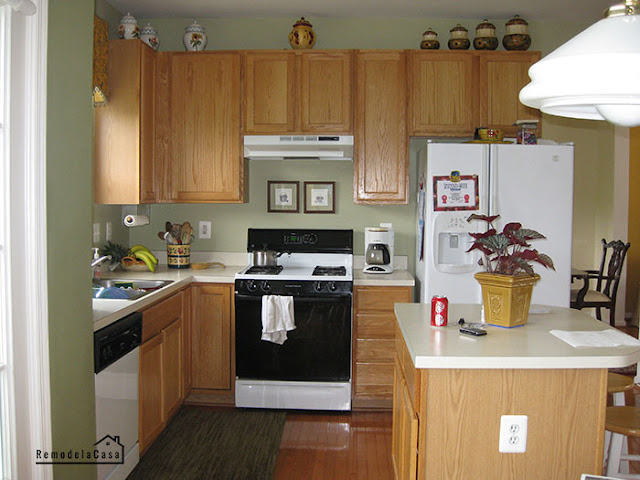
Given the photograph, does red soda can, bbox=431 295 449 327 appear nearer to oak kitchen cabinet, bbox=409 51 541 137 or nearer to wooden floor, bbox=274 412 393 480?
wooden floor, bbox=274 412 393 480

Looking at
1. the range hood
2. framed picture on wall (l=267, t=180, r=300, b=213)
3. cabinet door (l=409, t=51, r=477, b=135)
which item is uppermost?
cabinet door (l=409, t=51, r=477, b=135)

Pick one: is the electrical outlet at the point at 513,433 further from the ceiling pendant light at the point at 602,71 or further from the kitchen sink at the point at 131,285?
the kitchen sink at the point at 131,285

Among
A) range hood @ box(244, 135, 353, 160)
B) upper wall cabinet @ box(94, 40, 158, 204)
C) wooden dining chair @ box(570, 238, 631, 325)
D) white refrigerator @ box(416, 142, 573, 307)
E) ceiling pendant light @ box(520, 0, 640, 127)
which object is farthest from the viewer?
wooden dining chair @ box(570, 238, 631, 325)

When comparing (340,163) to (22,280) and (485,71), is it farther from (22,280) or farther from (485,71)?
(22,280)

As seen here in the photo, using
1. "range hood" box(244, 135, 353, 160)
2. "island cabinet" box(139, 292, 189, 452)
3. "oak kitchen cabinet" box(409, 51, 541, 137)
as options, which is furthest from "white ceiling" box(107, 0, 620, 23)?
"island cabinet" box(139, 292, 189, 452)

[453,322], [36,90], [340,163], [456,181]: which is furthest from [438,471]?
[340,163]

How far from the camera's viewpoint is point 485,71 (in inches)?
147

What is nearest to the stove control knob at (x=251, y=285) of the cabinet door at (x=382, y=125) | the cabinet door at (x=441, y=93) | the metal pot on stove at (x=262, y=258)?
the metal pot on stove at (x=262, y=258)

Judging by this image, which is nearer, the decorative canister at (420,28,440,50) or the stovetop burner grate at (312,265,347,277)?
the stovetop burner grate at (312,265,347,277)

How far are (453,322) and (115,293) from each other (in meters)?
1.72

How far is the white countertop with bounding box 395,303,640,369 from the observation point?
5.72ft

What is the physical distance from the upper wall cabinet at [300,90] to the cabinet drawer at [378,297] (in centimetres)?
109

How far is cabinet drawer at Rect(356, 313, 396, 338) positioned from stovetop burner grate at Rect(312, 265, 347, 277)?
31 centimetres

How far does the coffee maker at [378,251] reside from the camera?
389cm
